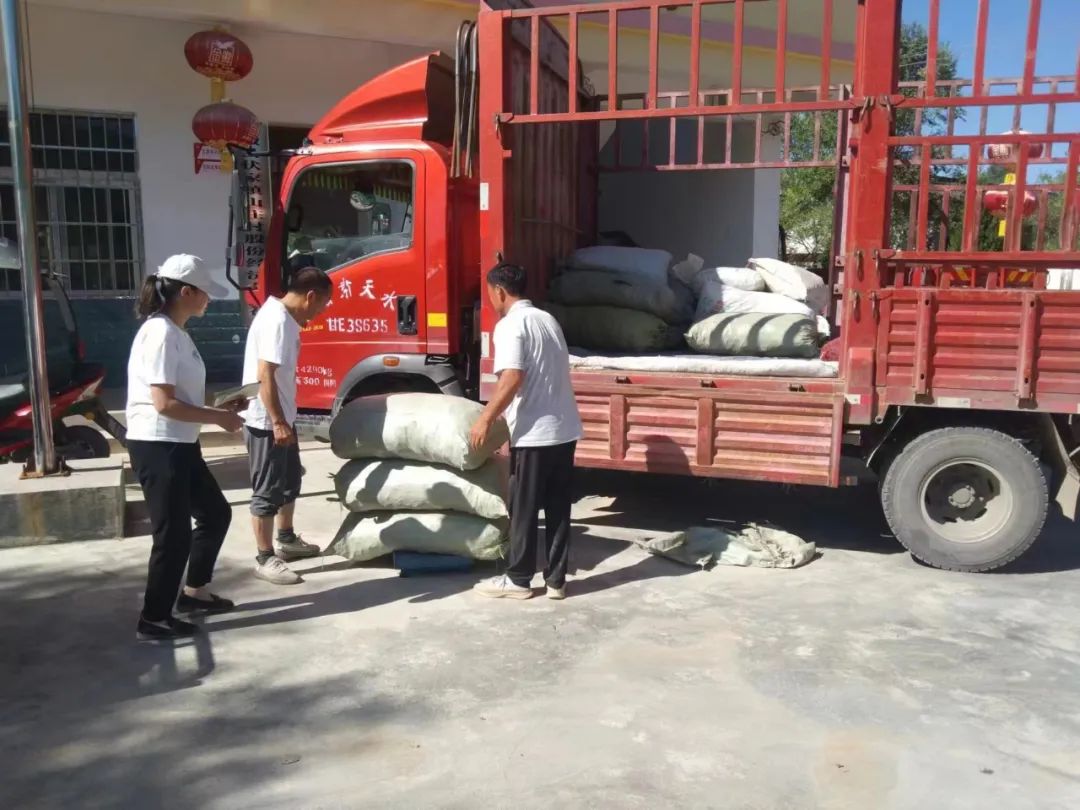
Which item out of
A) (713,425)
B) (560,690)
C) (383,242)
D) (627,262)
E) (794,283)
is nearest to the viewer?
(560,690)

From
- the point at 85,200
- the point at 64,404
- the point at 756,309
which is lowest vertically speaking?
the point at 64,404

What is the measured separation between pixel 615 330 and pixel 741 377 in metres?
1.03

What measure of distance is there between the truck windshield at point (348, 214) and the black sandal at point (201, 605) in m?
2.25

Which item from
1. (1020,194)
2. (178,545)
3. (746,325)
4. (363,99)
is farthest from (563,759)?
(363,99)

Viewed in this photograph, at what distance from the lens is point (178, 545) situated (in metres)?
3.56

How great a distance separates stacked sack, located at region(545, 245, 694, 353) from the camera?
540 cm

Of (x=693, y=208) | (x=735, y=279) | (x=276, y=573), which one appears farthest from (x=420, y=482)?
(x=693, y=208)

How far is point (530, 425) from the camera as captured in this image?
4039 mm

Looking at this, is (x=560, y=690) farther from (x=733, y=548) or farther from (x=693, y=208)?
(x=693, y=208)

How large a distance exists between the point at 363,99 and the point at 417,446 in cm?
240

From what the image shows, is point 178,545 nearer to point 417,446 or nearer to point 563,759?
point 417,446

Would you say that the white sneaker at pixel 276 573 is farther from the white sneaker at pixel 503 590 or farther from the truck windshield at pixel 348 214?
the truck windshield at pixel 348 214

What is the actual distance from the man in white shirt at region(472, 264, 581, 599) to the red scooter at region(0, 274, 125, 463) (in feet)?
10.5

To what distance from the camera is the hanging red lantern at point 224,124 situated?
8.26 m
